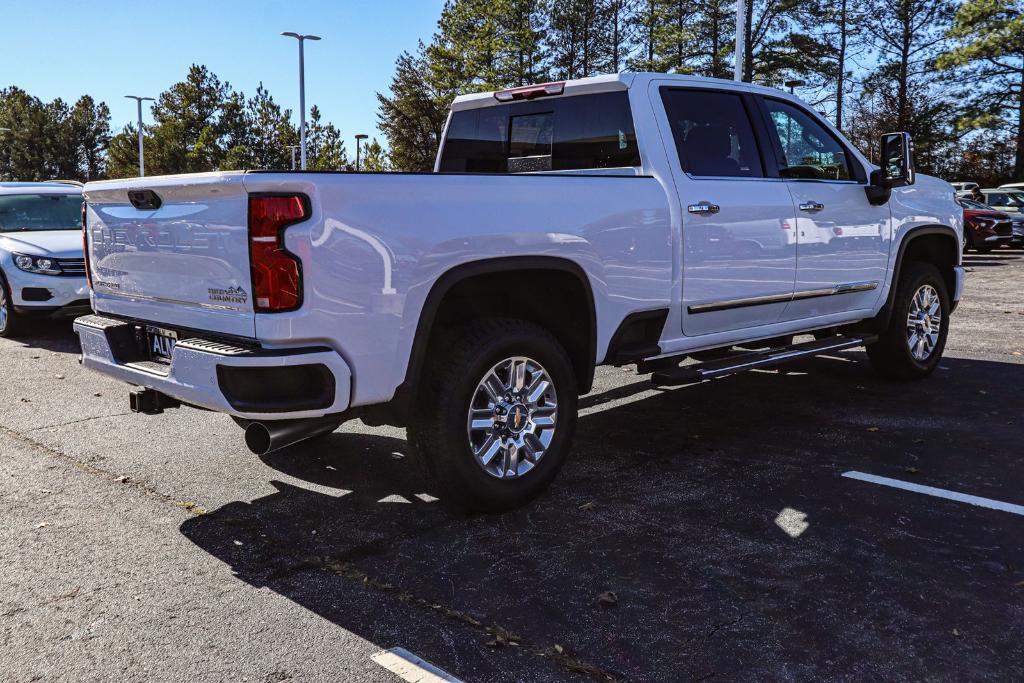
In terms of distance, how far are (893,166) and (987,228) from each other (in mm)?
18993

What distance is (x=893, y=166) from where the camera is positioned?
20.0 ft

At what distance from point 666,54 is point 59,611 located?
45957 millimetres

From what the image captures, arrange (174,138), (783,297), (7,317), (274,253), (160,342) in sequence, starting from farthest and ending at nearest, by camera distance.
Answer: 1. (174,138)
2. (7,317)
3. (783,297)
4. (160,342)
5. (274,253)

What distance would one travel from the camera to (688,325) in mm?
5059

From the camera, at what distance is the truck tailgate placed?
355 centimetres

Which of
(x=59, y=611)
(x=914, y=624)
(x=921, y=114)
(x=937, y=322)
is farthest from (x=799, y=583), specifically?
(x=921, y=114)

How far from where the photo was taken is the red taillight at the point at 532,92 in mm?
5348

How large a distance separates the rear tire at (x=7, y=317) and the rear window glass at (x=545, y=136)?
19.0 feet

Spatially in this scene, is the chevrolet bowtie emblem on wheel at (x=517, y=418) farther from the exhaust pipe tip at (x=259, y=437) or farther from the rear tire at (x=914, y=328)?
the rear tire at (x=914, y=328)

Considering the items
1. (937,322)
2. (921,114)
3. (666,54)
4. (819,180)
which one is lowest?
(937,322)

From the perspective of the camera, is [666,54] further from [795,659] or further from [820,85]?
[795,659]

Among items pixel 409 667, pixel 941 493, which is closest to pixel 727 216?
pixel 941 493

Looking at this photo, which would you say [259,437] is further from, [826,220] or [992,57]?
[992,57]

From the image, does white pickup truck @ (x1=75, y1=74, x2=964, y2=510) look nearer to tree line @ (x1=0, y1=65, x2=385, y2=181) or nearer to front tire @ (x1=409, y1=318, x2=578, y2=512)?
front tire @ (x1=409, y1=318, x2=578, y2=512)
